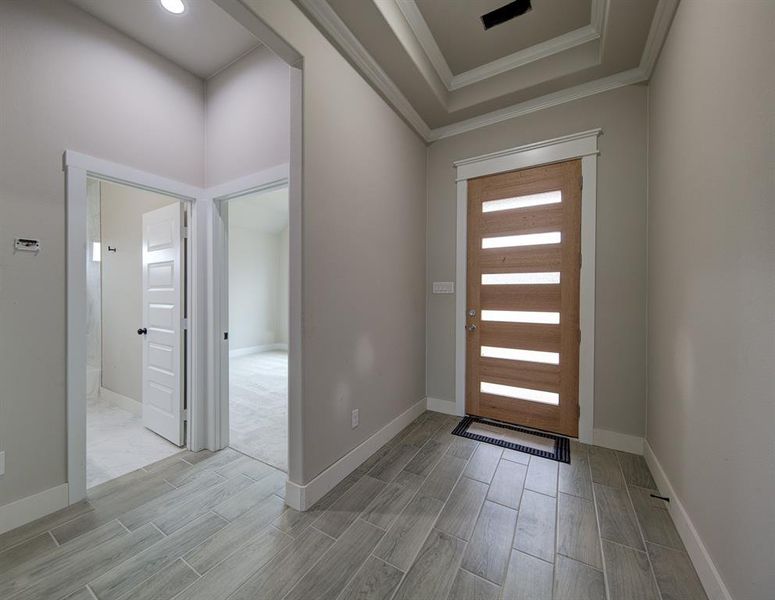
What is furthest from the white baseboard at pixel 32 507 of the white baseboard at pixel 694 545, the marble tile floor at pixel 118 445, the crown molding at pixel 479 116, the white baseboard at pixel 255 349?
the white baseboard at pixel 255 349

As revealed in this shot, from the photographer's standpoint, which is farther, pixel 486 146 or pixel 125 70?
pixel 486 146

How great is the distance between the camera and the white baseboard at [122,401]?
3140mm

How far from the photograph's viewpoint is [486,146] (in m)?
2.86

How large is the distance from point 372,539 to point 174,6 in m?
3.45

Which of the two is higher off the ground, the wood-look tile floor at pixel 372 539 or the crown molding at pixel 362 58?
the crown molding at pixel 362 58

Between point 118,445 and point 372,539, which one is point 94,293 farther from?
point 372,539

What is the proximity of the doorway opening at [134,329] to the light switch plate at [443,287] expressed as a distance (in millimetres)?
2311

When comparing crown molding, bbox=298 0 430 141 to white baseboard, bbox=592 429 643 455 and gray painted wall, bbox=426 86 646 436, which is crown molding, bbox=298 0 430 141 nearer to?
gray painted wall, bbox=426 86 646 436

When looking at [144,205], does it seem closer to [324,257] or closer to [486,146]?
[324,257]

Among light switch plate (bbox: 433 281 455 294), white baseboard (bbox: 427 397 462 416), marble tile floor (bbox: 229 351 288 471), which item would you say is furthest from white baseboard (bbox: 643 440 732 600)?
marble tile floor (bbox: 229 351 288 471)

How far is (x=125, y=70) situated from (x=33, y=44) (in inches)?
18.5

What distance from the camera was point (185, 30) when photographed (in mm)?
2135

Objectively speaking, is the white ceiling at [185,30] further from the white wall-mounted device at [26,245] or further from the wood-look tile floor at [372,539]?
the wood-look tile floor at [372,539]

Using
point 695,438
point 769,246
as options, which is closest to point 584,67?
point 769,246
